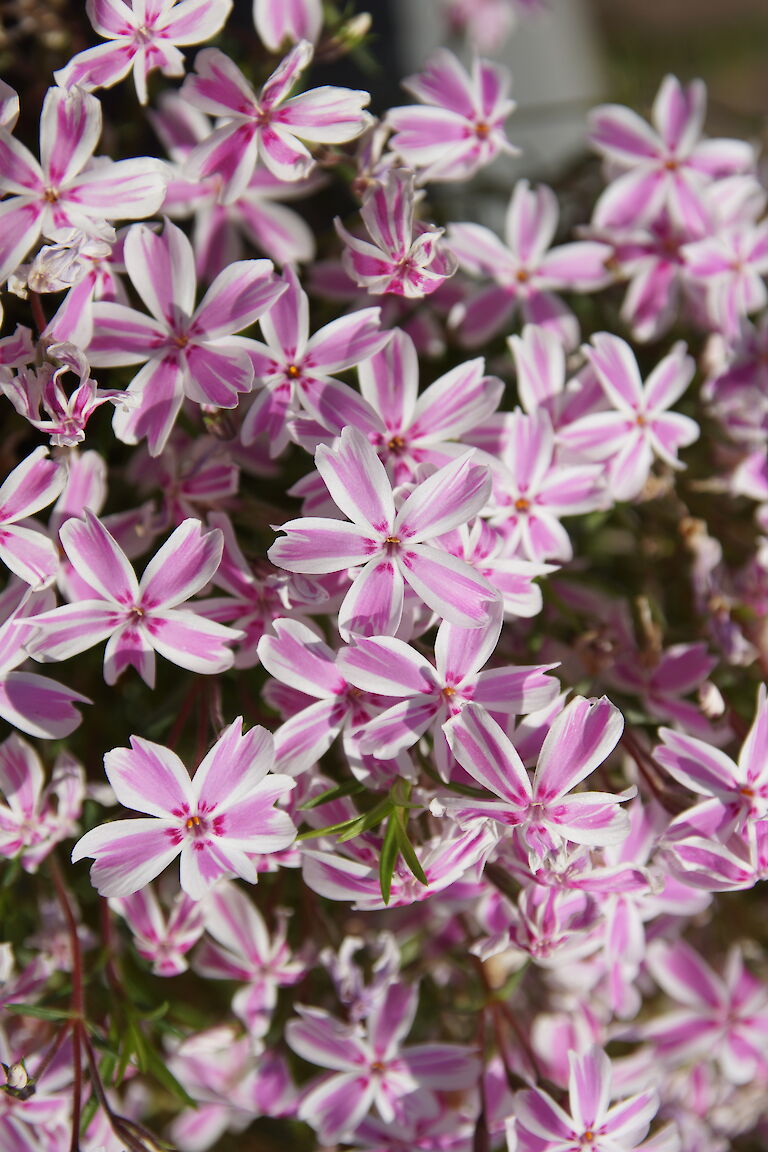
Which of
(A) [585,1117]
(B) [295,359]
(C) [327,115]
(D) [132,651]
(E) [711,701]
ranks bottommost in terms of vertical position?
(A) [585,1117]

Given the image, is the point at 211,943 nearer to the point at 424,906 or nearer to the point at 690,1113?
the point at 424,906

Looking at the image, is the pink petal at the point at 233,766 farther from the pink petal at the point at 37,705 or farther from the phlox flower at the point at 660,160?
the phlox flower at the point at 660,160

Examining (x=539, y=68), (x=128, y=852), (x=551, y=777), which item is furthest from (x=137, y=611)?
(x=539, y=68)

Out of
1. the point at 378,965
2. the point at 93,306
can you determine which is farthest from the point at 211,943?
the point at 93,306

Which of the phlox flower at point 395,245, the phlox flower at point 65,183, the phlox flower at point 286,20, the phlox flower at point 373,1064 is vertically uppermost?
the phlox flower at point 286,20

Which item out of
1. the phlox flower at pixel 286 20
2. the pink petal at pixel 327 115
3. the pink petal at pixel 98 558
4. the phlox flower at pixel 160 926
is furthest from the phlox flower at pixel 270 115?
the phlox flower at pixel 160 926

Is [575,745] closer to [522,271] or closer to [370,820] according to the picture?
[370,820]
